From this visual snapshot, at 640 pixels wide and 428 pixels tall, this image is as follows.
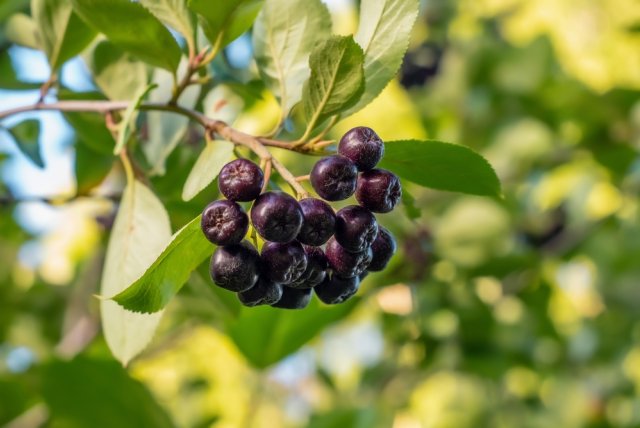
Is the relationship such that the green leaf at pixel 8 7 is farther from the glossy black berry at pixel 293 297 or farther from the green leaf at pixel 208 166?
the glossy black berry at pixel 293 297

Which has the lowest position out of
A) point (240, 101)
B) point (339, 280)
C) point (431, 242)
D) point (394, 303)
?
point (394, 303)

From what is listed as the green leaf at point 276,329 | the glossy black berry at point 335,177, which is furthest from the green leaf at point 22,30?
the glossy black berry at point 335,177

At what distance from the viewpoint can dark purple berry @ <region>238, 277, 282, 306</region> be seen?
762 mm

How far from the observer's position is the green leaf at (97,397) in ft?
4.52

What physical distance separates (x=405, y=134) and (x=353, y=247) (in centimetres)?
252

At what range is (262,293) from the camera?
77cm

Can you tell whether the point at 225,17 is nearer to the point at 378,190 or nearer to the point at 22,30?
the point at 378,190

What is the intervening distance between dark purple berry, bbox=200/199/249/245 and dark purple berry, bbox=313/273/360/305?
0.42ft

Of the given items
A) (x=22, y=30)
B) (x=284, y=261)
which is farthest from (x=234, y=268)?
(x=22, y=30)

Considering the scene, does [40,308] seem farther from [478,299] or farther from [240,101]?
[240,101]

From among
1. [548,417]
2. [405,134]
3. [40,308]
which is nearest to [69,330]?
[40,308]

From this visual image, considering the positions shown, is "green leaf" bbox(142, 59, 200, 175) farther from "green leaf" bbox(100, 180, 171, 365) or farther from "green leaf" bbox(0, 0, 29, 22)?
"green leaf" bbox(0, 0, 29, 22)

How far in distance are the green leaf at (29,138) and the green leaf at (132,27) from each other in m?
0.29

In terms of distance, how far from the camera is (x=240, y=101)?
117 centimetres
